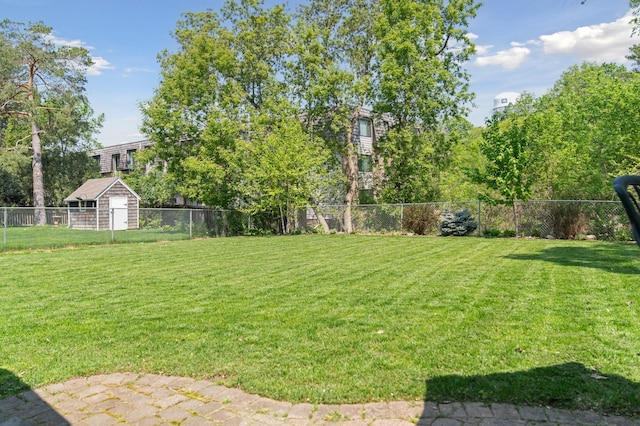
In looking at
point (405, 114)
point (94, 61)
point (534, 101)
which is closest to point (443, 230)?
point (405, 114)

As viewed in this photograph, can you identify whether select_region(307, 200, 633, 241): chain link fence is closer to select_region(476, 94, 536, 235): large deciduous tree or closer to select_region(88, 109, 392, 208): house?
select_region(476, 94, 536, 235): large deciduous tree

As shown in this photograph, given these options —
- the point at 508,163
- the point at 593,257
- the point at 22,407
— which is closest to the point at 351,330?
the point at 22,407

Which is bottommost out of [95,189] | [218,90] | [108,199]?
[108,199]

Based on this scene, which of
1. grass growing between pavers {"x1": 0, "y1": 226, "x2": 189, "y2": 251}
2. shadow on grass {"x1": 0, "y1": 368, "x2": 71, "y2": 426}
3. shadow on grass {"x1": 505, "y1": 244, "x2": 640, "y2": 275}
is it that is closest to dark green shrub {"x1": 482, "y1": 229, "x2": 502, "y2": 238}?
shadow on grass {"x1": 505, "y1": 244, "x2": 640, "y2": 275}

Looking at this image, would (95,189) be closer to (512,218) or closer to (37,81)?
(37,81)

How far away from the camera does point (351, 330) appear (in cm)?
452

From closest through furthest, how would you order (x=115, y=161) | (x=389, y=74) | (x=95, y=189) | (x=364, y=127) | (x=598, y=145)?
(x=598, y=145), (x=389, y=74), (x=364, y=127), (x=95, y=189), (x=115, y=161)

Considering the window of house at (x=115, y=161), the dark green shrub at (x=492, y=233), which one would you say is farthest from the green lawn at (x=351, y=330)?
the window of house at (x=115, y=161)

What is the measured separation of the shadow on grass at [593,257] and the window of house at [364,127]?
54.3ft

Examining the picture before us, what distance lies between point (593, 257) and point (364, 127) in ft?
62.7

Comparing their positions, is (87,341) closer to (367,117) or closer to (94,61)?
(367,117)

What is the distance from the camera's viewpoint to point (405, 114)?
23.0 m

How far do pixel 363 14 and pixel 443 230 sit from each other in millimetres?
13283

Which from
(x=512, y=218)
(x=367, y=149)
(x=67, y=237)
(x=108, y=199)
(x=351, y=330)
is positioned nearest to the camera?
(x=351, y=330)
